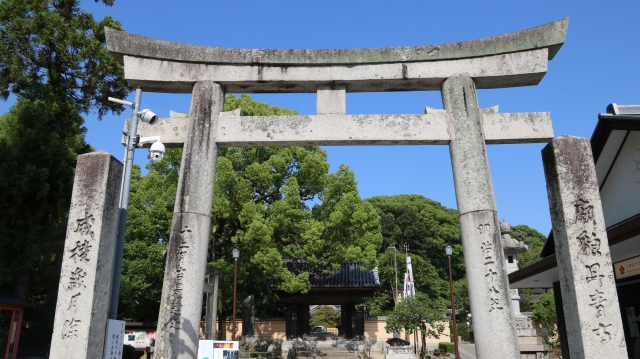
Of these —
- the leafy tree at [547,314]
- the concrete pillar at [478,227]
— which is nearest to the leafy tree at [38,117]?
the concrete pillar at [478,227]

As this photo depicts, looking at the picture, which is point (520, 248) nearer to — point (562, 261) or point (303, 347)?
point (303, 347)

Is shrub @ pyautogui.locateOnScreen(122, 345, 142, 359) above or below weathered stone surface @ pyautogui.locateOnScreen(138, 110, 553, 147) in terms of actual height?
below

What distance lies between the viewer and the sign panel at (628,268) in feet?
34.3

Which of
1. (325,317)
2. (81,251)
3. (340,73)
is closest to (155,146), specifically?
(81,251)

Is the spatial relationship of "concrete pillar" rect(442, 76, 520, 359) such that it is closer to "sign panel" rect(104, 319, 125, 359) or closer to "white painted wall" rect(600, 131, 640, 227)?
"sign panel" rect(104, 319, 125, 359)

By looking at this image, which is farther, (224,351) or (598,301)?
(224,351)

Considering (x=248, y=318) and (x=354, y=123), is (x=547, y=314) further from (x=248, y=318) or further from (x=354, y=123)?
(x=354, y=123)

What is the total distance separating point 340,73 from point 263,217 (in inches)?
570

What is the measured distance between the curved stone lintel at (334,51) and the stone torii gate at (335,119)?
0.06 ft

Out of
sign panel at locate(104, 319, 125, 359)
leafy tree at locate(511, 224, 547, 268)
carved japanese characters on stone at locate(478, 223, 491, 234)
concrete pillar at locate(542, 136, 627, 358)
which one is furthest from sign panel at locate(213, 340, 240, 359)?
leafy tree at locate(511, 224, 547, 268)

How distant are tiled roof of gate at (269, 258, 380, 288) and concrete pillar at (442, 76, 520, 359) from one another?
65.3 feet

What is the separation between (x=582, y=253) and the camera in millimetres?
6672

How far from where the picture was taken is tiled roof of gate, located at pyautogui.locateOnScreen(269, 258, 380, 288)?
89.9ft

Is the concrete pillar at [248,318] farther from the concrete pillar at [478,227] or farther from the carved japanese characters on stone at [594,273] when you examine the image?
the carved japanese characters on stone at [594,273]
